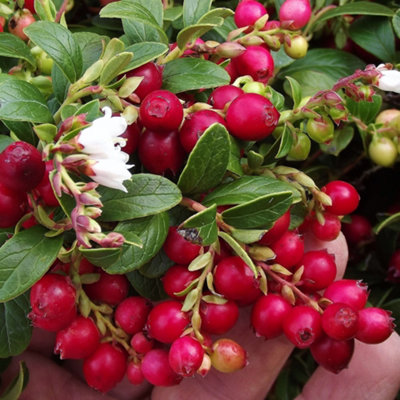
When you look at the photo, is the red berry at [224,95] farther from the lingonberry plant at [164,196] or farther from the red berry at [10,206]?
the red berry at [10,206]

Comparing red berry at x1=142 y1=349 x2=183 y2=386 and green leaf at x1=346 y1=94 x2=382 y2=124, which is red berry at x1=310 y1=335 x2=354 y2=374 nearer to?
red berry at x1=142 y1=349 x2=183 y2=386

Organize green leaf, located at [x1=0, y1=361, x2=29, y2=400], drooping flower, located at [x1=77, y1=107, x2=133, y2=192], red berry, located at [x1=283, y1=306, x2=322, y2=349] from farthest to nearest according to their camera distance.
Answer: green leaf, located at [x1=0, y1=361, x2=29, y2=400] < red berry, located at [x1=283, y1=306, x2=322, y2=349] < drooping flower, located at [x1=77, y1=107, x2=133, y2=192]

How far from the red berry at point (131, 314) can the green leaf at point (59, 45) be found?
50 cm

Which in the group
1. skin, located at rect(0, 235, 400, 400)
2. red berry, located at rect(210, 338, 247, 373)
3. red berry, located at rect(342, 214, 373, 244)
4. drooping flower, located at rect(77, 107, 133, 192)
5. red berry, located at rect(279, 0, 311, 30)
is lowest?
skin, located at rect(0, 235, 400, 400)

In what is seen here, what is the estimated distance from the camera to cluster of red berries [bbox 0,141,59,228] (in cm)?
88

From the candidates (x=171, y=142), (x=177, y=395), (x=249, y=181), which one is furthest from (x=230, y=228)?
(x=177, y=395)

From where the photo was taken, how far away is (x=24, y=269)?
0.91 meters

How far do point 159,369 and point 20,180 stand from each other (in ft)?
1.63

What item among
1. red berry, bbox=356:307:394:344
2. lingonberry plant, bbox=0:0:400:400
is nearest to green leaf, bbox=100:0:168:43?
lingonberry plant, bbox=0:0:400:400

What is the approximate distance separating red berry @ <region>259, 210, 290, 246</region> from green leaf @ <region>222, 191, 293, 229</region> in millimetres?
53

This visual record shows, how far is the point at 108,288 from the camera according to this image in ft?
3.72

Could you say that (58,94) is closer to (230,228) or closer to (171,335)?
(230,228)

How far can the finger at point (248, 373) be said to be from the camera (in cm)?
148

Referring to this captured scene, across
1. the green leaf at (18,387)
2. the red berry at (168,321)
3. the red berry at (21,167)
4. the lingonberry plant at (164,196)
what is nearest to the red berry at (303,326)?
the lingonberry plant at (164,196)
